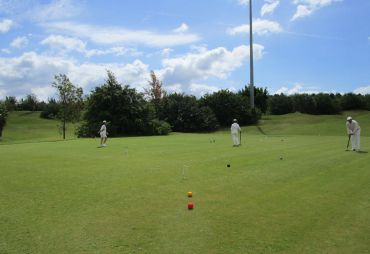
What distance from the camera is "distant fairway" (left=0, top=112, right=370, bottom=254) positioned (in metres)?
7.62

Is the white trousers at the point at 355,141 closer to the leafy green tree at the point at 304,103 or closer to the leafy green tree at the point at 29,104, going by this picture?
the leafy green tree at the point at 304,103

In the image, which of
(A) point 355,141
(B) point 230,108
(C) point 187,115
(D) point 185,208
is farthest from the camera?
(B) point 230,108

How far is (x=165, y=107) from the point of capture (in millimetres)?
68688

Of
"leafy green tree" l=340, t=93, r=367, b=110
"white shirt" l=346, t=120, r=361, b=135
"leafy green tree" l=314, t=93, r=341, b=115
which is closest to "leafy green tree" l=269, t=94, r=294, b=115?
"leafy green tree" l=314, t=93, r=341, b=115

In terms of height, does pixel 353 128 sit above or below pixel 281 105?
below

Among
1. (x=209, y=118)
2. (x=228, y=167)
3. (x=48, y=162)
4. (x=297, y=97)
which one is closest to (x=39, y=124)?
(x=209, y=118)

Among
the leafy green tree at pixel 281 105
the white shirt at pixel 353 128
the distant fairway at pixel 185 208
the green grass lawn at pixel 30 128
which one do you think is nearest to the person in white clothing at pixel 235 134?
the white shirt at pixel 353 128

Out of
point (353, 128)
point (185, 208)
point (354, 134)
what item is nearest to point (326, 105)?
point (353, 128)

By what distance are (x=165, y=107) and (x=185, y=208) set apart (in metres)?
58.9

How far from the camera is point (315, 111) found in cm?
8619

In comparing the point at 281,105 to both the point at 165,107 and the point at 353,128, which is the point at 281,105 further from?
the point at 353,128

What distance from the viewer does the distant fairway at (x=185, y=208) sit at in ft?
25.0

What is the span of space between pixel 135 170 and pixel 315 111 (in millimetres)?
75355

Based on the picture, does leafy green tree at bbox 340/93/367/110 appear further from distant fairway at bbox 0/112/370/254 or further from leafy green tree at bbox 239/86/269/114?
distant fairway at bbox 0/112/370/254
